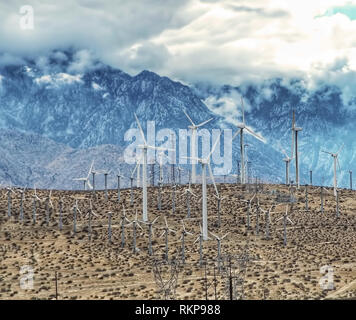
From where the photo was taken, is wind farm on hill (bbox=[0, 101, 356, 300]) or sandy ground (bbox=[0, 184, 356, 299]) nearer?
sandy ground (bbox=[0, 184, 356, 299])

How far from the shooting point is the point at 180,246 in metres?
125

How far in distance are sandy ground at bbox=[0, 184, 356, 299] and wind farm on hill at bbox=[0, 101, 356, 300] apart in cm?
21

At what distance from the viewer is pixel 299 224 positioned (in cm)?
14475

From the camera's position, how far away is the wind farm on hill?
91.9 meters

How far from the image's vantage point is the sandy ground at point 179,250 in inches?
3593

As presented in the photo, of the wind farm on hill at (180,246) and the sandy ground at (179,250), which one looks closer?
the sandy ground at (179,250)

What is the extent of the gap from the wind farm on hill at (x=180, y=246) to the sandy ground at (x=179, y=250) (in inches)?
8.1

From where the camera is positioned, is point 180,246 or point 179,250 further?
point 180,246

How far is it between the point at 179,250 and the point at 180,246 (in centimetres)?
321
